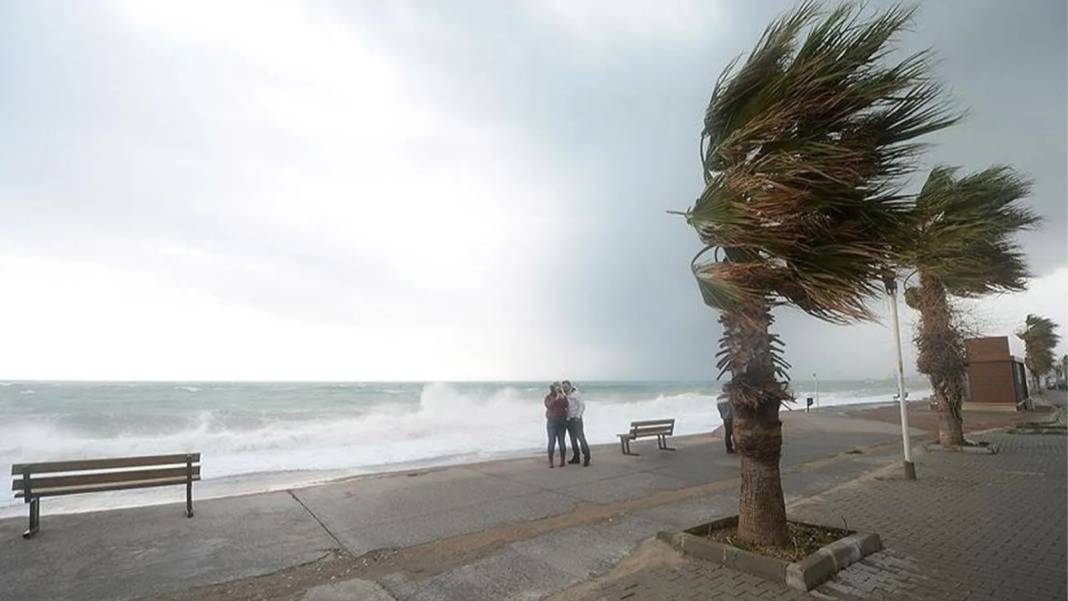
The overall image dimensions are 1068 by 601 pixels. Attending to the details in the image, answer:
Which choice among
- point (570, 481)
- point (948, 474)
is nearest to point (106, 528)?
point (570, 481)

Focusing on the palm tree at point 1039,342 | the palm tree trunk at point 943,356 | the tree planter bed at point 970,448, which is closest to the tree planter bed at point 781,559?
the palm tree trunk at point 943,356

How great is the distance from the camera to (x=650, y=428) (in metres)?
13.1

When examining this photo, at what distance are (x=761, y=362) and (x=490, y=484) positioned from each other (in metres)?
5.82

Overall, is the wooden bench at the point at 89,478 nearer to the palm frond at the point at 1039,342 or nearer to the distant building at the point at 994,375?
the distant building at the point at 994,375

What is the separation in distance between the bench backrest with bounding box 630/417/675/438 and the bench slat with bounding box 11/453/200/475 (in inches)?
358

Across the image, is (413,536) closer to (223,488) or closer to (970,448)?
(223,488)

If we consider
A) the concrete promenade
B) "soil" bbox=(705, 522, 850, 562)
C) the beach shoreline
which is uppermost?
"soil" bbox=(705, 522, 850, 562)

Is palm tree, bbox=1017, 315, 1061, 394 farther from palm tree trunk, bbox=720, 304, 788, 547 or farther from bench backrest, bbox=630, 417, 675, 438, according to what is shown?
palm tree trunk, bbox=720, 304, 788, 547

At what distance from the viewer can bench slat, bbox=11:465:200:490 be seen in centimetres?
625

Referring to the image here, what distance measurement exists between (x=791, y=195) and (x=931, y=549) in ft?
12.9

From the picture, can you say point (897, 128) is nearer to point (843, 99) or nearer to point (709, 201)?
point (843, 99)

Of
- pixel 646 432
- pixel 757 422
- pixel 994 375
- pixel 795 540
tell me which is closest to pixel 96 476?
pixel 757 422

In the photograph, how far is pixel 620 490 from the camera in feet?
28.4

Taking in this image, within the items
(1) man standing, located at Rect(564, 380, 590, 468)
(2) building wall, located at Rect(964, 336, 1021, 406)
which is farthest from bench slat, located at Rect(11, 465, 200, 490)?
(2) building wall, located at Rect(964, 336, 1021, 406)
